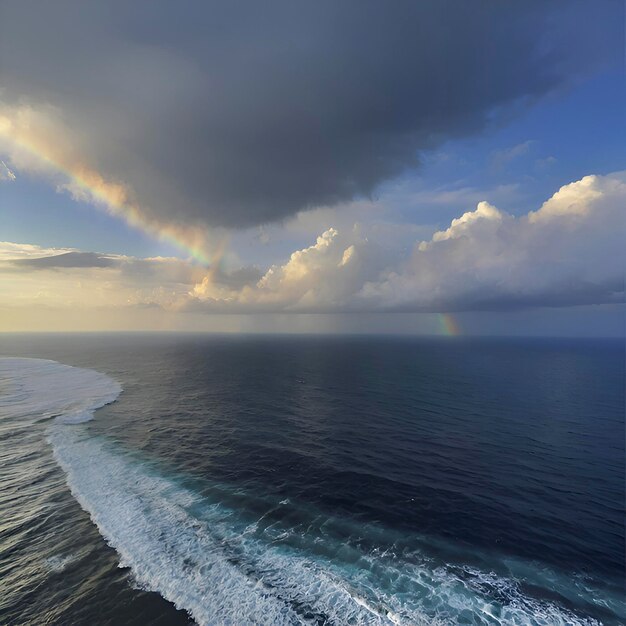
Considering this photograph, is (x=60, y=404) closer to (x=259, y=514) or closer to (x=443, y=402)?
(x=259, y=514)

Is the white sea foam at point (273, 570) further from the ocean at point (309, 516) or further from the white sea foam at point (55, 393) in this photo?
the white sea foam at point (55, 393)

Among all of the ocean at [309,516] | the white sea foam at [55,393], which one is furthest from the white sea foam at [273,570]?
the white sea foam at [55,393]

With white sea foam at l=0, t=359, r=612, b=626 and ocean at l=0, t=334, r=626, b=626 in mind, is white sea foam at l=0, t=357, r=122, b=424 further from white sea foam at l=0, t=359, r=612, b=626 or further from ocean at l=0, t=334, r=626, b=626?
white sea foam at l=0, t=359, r=612, b=626

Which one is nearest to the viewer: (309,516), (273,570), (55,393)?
(273,570)

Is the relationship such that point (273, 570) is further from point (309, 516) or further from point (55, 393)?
point (55, 393)

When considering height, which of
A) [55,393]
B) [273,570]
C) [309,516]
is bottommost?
[309,516]

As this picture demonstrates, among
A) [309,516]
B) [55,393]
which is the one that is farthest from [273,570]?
[55,393]

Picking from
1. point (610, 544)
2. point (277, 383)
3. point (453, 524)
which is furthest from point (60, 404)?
point (610, 544)
